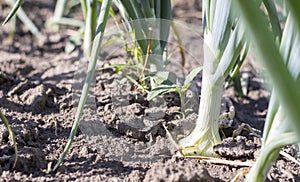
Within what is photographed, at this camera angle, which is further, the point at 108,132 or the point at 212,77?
the point at 108,132

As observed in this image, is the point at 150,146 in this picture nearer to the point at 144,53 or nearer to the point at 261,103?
the point at 144,53

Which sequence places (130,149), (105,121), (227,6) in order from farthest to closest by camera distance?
(105,121)
(130,149)
(227,6)

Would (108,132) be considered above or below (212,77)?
below

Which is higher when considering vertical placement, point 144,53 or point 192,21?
point 192,21

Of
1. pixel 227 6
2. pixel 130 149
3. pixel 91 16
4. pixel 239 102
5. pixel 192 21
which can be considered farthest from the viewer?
pixel 192 21

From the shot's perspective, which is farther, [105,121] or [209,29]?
[105,121]

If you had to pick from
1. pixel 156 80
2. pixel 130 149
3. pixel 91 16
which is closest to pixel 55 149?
pixel 130 149

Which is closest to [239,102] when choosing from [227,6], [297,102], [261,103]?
[261,103]

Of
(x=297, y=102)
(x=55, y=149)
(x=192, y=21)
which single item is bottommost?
(x=55, y=149)
